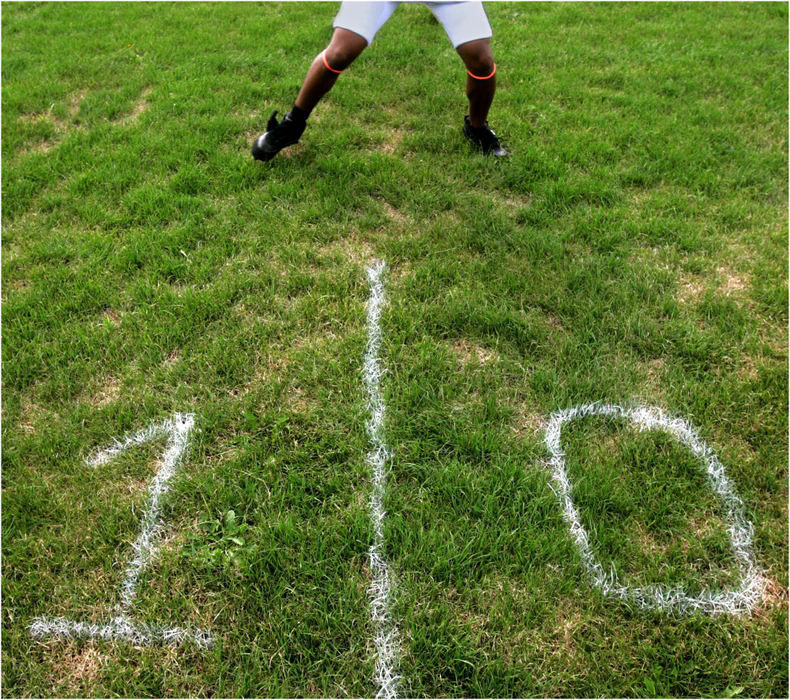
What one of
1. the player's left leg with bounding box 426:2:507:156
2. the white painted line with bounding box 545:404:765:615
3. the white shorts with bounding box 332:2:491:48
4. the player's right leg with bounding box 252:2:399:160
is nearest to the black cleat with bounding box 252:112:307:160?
the player's right leg with bounding box 252:2:399:160

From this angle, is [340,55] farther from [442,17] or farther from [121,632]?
[121,632]

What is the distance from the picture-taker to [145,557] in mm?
1843

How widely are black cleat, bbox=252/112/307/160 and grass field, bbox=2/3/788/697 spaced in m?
0.10

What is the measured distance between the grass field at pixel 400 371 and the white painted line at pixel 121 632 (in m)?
0.03

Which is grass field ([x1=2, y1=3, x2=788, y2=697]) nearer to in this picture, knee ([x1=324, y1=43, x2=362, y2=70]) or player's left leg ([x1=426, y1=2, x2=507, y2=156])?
player's left leg ([x1=426, y1=2, x2=507, y2=156])

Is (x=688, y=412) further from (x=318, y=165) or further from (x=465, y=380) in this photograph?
(x=318, y=165)

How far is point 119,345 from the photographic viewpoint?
2.53m

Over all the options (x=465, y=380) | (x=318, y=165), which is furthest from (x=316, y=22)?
(x=465, y=380)

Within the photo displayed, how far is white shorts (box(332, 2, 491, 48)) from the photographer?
123 inches

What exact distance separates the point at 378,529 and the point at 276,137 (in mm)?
2813

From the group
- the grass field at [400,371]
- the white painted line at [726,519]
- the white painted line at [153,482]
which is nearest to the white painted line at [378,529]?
the grass field at [400,371]

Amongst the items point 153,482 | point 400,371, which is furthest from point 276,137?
point 153,482

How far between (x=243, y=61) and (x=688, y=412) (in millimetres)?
4903

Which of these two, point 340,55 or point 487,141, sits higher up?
point 340,55
